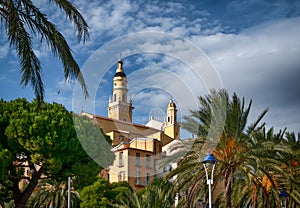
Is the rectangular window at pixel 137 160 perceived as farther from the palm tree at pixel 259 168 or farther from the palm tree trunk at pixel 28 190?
the palm tree trunk at pixel 28 190

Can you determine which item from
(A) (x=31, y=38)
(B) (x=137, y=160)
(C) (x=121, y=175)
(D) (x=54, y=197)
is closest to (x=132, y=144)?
(B) (x=137, y=160)

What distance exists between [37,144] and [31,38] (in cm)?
1474

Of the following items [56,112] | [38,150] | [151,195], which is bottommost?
[151,195]

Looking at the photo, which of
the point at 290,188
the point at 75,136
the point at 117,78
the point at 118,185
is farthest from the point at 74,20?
the point at 117,78

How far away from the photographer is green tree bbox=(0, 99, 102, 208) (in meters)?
25.0

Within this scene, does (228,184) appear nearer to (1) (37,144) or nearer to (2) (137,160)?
(1) (37,144)

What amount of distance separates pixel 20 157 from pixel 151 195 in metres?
7.61

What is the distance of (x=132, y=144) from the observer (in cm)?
6075

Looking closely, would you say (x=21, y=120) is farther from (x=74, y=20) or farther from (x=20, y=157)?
(x=74, y=20)

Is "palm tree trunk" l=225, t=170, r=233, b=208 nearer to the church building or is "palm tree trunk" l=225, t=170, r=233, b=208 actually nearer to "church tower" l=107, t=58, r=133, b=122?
the church building

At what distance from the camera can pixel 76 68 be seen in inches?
425

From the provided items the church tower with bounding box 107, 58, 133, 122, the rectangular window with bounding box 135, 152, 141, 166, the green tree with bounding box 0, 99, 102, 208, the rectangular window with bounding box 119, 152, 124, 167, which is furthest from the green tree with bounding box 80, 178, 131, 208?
the church tower with bounding box 107, 58, 133, 122

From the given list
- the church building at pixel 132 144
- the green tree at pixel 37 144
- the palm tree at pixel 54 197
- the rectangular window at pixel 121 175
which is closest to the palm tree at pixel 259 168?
the green tree at pixel 37 144

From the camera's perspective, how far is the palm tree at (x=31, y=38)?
10.4 metres
